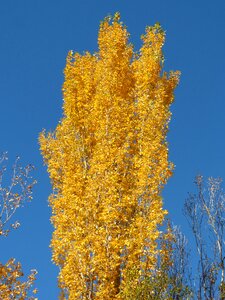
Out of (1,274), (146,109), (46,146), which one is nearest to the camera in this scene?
(1,274)

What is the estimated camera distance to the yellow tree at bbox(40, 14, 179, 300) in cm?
1440

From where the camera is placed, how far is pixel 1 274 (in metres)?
11.4

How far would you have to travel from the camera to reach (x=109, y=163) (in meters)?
15.6

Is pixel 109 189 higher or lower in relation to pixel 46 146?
lower

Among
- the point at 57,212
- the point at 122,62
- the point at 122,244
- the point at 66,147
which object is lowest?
the point at 122,244

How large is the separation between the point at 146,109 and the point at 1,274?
775 centimetres

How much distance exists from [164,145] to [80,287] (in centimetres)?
509

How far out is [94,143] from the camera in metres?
17.6

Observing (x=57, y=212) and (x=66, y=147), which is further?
(x=66, y=147)

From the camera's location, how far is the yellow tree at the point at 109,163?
14.4 metres

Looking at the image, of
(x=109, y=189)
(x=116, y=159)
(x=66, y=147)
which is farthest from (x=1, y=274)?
(x=66, y=147)

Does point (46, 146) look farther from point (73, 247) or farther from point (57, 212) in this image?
point (73, 247)

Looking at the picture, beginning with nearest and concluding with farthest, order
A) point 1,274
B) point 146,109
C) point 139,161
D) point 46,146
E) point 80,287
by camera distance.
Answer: point 1,274 < point 80,287 < point 139,161 < point 146,109 < point 46,146

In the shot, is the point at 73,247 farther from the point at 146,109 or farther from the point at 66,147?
the point at 146,109
